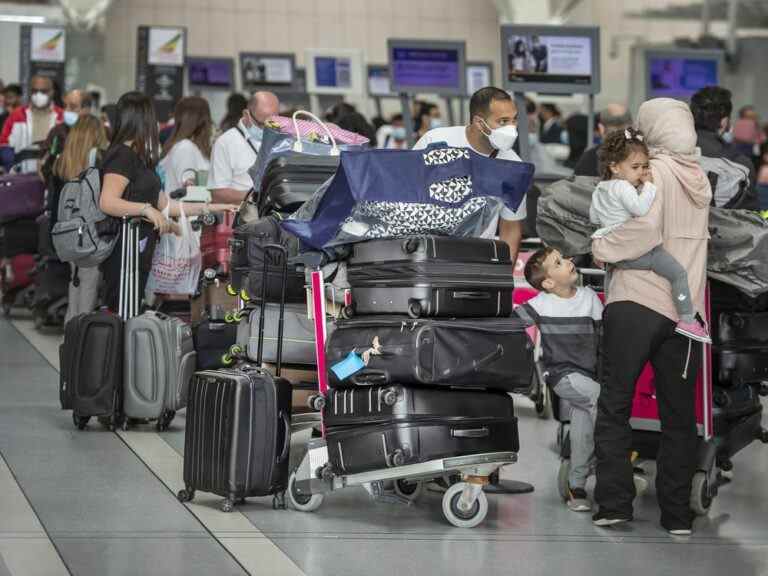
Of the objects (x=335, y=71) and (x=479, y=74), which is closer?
(x=335, y=71)

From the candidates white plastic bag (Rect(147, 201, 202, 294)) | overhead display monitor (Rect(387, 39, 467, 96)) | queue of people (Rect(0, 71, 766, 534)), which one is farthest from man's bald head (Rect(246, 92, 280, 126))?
overhead display monitor (Rect(387, 39, 467, 96))

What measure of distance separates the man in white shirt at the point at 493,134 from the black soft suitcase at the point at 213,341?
1.90 meters

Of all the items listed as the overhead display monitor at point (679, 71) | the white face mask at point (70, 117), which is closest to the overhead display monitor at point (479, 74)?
the overhead display monitor at point (679, 71)

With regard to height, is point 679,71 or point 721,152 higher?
point 679,71

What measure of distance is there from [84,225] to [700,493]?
3.58 metres

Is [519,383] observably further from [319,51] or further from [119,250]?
[319,51]

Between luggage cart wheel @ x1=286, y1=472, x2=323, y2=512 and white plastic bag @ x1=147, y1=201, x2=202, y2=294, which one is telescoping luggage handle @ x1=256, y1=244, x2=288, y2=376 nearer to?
luggage cart wheel @ x1=286, y1=472, x2=323, y2=512

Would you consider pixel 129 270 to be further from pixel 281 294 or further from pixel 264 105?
pixel 281 294

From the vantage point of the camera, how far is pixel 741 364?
19.4 ft

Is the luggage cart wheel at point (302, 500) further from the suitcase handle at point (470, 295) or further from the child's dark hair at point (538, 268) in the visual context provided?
the child's dark hair at point (538, 268)

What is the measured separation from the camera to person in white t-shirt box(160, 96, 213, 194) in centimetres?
974

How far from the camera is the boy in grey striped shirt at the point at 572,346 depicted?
5863 millimetres

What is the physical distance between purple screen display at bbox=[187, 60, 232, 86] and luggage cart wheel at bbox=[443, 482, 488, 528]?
18.1 meters

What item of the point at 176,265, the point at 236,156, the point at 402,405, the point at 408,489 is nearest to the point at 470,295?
the point at 402,405
